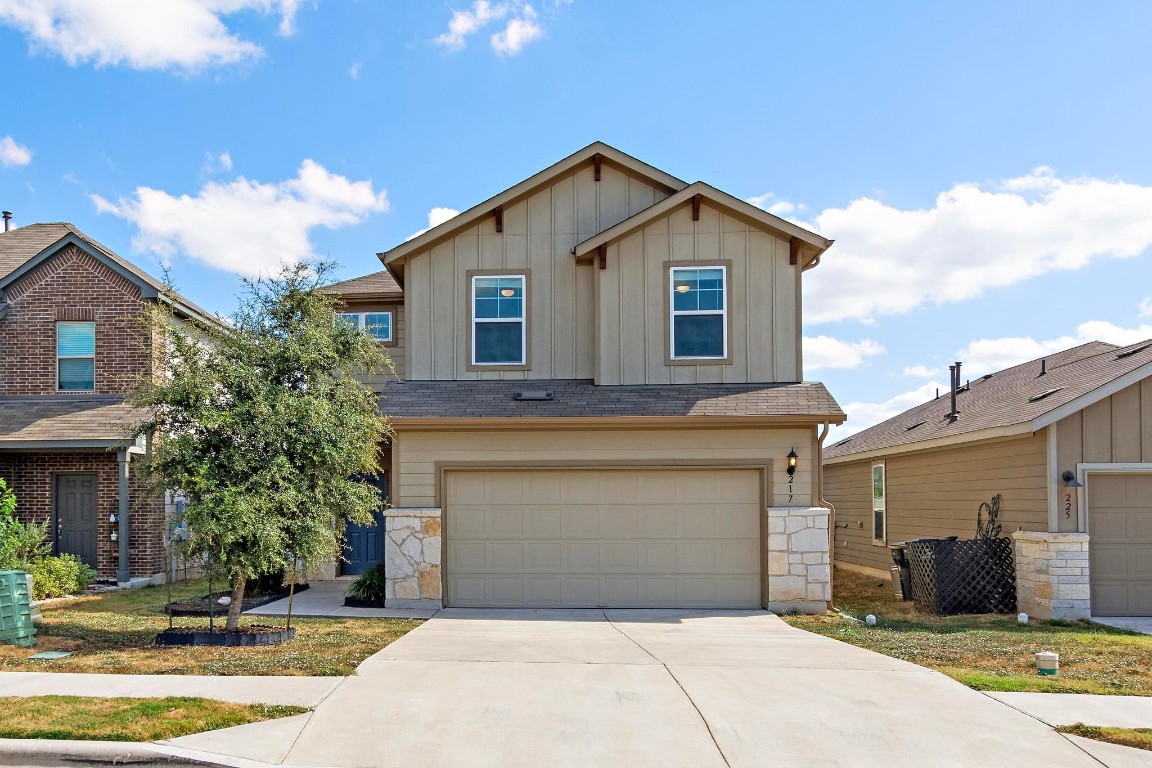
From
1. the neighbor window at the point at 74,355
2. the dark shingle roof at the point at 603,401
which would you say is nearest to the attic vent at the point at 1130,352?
the dark shingle roof at the point at 603,401

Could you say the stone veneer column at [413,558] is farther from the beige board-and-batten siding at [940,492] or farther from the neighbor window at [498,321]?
the beige board-and-batten siding at [940,492]

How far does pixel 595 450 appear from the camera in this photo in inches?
476

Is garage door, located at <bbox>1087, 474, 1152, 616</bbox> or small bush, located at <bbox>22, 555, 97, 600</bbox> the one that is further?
small bush, located at <bbox>22, 555, 97, 600</bbox>

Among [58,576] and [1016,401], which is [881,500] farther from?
[58,576]

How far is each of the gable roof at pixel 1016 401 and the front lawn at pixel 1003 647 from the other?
2727 mm

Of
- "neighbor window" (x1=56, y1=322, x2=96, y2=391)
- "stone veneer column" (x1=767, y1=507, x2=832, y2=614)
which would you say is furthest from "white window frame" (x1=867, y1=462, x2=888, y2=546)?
"neighbor window" (x1=56, y1=322, x2=96, y2=391)

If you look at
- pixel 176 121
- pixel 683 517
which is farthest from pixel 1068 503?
pixel 176 121

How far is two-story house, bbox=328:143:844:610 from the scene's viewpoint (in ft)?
39.1

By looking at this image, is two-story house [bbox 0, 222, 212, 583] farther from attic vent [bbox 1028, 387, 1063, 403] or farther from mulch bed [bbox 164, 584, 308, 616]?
attic vent [bbox 1028, 387, 1063, 403]

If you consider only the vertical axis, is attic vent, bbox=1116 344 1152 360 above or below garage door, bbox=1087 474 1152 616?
above

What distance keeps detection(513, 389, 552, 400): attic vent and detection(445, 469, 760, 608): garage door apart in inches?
43.0

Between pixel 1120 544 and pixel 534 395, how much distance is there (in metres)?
8.45

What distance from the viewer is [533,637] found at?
31.4 ft

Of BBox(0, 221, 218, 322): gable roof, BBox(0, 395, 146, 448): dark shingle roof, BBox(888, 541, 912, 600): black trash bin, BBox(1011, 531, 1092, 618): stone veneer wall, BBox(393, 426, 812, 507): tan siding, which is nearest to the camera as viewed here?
BBox(1011, 531, 1092, 618): stone veneer wall
